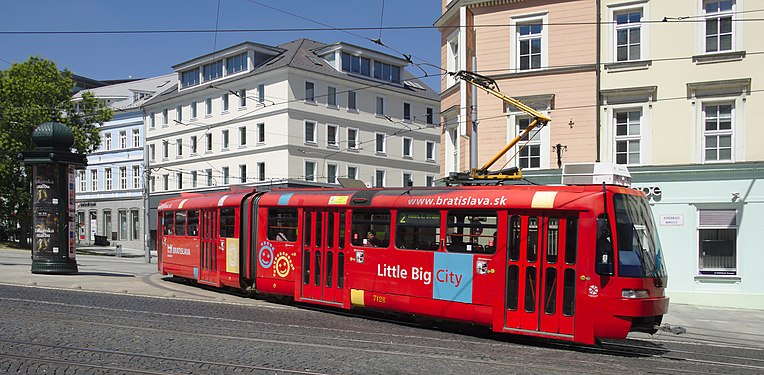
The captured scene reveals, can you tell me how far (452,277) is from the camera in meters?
12.9

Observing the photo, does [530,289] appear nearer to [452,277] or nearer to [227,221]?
[452,277]

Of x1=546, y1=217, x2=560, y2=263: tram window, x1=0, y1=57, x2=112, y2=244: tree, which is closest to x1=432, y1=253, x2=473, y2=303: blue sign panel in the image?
x1=546, y1=217, x2=560, y2=263: tram window

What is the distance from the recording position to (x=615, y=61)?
870 inches

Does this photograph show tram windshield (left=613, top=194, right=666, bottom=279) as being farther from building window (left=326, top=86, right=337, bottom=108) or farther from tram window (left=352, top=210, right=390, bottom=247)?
building window (left=326, top=86, right=337, bottom=108)

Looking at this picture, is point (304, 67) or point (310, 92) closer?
point (304, 67)

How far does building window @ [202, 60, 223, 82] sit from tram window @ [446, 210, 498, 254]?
147 feet

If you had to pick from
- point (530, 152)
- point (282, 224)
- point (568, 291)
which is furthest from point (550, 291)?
point (530, 152)

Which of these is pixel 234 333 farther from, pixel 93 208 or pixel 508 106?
pixel 93 208

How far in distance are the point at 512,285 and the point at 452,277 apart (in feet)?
4.22

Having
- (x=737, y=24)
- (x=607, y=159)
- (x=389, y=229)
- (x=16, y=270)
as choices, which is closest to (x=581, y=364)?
(x=389, y=229)

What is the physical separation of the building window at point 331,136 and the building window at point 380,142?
13.1 ft

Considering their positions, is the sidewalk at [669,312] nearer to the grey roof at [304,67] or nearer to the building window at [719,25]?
the building window at [719,25]

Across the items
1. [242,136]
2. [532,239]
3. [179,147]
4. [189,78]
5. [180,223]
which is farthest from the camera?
[179,147]

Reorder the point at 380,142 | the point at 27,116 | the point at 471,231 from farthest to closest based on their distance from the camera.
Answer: the point at 380,142, the point at 27,116, the point at 471,231
